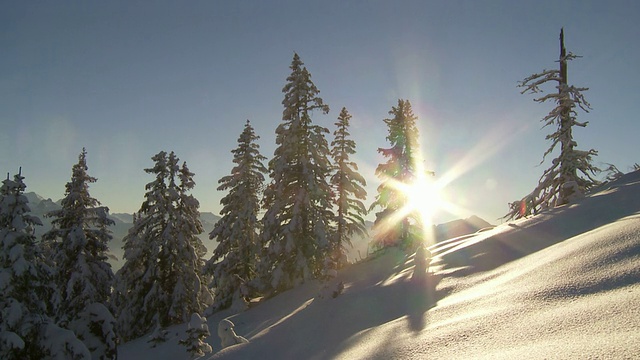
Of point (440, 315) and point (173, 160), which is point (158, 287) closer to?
point (173, 160)

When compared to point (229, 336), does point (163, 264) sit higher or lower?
higher

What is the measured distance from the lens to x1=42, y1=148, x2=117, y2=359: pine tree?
→ 20148 mm

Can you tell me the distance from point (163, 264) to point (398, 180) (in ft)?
57.2

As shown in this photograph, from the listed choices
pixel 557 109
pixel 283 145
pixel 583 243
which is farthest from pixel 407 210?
pixel 583 243

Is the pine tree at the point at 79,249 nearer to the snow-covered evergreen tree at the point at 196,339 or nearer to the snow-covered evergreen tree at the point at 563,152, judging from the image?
the snow-covered evergreen tree at the point at 196,339

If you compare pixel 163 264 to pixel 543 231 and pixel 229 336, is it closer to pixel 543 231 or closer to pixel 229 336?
pixel 229 336

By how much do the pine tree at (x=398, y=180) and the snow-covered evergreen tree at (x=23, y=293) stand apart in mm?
19078

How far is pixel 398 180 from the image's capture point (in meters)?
26.8

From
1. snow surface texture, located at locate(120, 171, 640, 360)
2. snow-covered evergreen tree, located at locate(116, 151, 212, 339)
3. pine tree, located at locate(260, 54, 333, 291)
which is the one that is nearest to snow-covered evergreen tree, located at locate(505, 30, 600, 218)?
snow surface texture, located at locate(120, 171, 640, 360)

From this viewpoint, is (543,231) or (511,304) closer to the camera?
(511,304)

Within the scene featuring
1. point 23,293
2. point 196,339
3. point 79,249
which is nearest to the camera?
point 23,293

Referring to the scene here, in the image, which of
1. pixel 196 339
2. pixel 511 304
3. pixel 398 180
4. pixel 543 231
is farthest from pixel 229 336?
pixel 398 180

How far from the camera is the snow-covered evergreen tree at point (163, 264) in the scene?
76.6 feet

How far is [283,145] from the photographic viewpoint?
22891 mm
